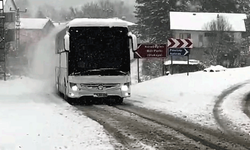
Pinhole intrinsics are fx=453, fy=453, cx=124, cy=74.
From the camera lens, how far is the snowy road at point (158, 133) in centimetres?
883

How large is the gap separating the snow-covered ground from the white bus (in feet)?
4.60

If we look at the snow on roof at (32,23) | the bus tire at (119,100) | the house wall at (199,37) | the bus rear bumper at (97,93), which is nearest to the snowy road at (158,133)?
the bus rear bumper at (97,93)

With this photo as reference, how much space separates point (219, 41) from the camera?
6294cm

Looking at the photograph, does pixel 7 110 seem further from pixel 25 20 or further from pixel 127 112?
pixel 25 20

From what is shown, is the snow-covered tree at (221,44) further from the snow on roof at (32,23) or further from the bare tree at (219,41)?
the snow on roof at (32,23)

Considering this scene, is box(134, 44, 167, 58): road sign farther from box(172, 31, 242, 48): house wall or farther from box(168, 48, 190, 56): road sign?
box(172, 31, 242, 48): house wall

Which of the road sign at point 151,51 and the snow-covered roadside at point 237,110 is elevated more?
the road sign at point 151,51

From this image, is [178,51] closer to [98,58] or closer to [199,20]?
[98,58]

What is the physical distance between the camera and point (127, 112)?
14742 millimetres

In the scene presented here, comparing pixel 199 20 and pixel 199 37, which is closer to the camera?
Answer: pixel 199 20

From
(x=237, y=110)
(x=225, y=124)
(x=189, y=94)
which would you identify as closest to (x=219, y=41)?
(x=189, y=94)

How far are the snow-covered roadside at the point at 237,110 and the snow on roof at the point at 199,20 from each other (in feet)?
177

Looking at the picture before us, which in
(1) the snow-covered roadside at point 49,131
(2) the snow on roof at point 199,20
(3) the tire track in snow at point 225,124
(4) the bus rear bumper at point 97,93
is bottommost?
(3) the tire track in snow at point 225,124

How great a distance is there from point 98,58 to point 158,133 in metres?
7.50
